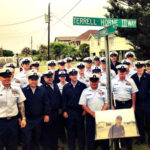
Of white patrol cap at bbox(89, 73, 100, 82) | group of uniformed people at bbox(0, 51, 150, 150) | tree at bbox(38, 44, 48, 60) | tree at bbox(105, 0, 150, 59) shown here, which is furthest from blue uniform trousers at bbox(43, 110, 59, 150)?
tree at bbox(38, 44, 48, 60)

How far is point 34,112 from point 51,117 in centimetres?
63

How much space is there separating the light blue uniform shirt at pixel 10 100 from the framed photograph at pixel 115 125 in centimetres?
157

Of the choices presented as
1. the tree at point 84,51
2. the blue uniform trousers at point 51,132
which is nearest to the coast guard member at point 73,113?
the blue uniform trousers at point 51,132

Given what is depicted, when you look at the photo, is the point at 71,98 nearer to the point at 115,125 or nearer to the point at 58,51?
the point at 115,125

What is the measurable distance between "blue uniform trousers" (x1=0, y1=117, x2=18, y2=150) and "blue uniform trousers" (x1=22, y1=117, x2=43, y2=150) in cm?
22

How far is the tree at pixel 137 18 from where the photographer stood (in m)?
13.0

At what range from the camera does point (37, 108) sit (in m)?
4.16

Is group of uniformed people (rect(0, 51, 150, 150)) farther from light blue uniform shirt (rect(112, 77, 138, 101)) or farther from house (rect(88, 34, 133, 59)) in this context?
house (rect(88, 34, 133, 59))

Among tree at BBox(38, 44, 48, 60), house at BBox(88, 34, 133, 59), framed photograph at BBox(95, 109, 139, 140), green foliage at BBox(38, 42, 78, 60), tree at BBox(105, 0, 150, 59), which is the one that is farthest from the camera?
green foliage at BBox(38, 42, 78, 60)

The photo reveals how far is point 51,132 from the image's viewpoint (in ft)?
15.5

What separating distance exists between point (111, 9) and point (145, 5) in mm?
2164

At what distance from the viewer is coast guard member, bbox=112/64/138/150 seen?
182 inches

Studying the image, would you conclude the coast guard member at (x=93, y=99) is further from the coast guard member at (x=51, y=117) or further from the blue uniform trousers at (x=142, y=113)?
the blue uniform trousers at (x=142, y=113)

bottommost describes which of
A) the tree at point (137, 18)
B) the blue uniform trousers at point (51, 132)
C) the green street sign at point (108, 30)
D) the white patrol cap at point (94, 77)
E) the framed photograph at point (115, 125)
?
the blue uniform trousers at point (51, 132)
